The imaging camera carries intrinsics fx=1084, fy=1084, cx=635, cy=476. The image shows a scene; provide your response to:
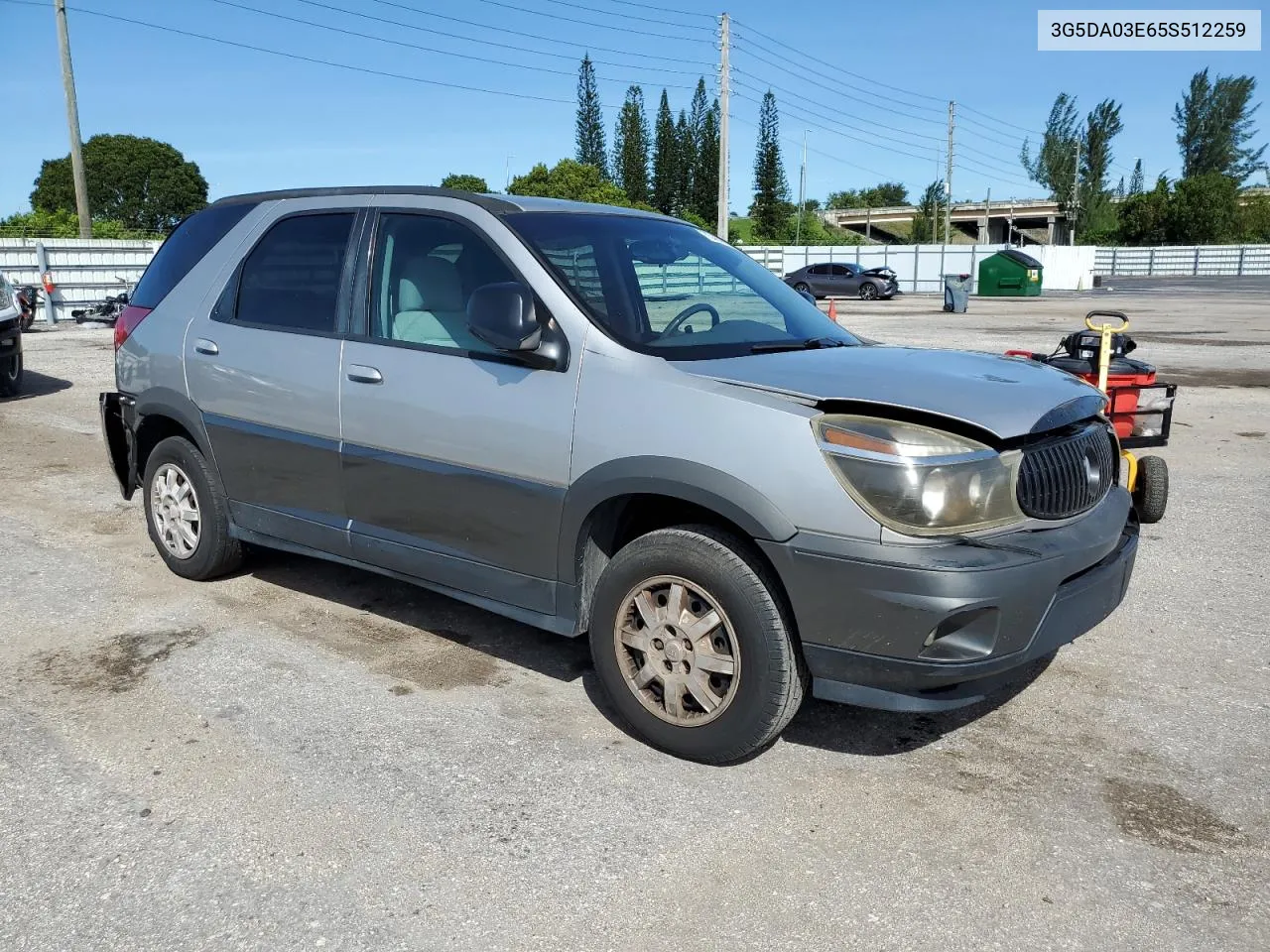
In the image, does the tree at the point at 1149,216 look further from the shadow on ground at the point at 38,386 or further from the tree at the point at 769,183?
the shadow on ground at the point at 38,386

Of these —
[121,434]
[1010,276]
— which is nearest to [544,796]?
[121,434]

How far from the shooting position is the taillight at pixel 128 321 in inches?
211

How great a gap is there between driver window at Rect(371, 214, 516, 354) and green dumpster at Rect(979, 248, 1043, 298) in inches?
1428

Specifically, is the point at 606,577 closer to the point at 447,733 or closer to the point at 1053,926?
the point at 447,733

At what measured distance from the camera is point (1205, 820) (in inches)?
124

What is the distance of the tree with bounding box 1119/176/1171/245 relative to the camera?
8594 centimetres

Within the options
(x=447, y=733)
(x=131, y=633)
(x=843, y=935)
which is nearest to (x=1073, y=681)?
(x=843, y=935)

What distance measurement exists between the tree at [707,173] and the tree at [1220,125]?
187 ft

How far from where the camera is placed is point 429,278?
13.9ft

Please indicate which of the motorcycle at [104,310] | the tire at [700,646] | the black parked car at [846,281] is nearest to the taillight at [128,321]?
the tire at [700,646]

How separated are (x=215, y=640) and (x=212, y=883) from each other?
196 cm

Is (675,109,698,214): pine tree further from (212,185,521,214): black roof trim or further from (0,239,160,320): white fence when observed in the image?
(212,185,521,214): black roof trim

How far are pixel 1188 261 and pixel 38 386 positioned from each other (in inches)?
2582

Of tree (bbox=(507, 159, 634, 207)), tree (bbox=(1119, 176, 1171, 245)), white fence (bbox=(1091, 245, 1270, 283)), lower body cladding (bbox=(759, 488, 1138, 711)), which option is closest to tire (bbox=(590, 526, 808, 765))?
lower body cladding (bbox=(759, 488, 1138, 711))
